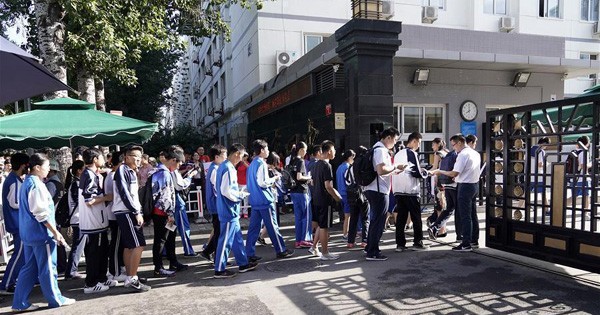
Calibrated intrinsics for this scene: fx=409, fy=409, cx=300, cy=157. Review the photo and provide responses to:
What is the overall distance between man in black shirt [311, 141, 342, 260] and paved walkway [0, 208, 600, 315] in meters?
0.37

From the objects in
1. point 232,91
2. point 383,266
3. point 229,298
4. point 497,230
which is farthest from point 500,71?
point 232,91

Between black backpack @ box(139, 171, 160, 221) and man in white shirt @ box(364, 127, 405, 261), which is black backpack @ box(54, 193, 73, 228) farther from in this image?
man in white shirt @ box(364, 127, 405, 261)

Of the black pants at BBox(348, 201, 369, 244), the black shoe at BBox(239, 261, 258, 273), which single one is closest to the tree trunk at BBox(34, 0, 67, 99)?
the black shoe at BBox(239, 261, 258, 273)

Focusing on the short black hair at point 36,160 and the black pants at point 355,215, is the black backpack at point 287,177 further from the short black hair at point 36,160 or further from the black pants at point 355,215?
the short black hair at point 36,160

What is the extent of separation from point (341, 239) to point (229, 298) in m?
3.47

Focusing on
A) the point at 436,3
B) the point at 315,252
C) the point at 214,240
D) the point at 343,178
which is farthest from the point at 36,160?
the point at 436,3

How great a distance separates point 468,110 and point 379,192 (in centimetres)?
901

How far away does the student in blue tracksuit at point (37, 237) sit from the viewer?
453 cm

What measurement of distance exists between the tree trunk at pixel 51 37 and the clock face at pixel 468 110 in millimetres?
11547

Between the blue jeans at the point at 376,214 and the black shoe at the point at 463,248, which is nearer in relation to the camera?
the blue jeans at the point at 376,214

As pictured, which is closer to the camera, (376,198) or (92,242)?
(92,242)

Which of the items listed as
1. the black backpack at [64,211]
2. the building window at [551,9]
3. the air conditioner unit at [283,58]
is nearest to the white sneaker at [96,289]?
the black backpack at [64,211]

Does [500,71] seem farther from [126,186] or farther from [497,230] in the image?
[126,186]

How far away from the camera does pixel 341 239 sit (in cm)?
799
